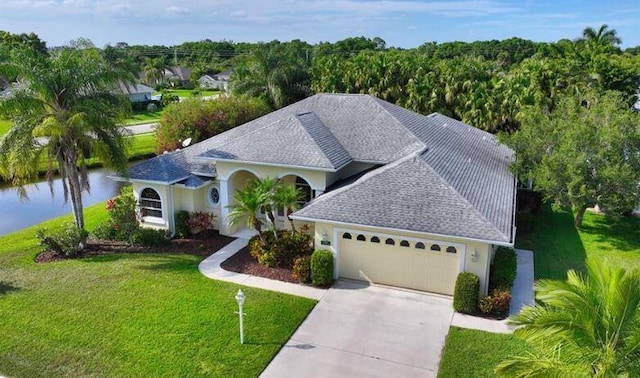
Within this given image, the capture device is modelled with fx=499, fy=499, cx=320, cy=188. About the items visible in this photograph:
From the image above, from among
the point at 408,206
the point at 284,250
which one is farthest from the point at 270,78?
the point at 408,206

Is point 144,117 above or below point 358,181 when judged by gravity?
below

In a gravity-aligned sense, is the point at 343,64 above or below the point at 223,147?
above

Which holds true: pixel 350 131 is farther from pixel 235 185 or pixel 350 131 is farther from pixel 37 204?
pixel 37 204

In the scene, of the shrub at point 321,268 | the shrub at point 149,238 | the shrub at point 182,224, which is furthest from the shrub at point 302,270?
the shrub at point 149,238

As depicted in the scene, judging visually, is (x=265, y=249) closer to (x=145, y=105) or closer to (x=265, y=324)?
(x=265, y=324)

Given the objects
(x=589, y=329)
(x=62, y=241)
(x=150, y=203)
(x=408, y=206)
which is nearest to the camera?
(x=589, y=329)

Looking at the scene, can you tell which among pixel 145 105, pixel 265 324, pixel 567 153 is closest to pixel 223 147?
pixel 265 324
